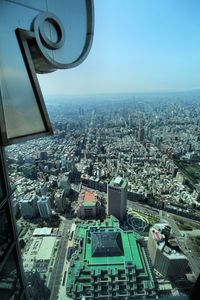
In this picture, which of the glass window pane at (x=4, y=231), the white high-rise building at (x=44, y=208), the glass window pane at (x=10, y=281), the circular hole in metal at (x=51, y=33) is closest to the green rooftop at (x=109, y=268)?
the white high-rise building at (x=44, y=208)

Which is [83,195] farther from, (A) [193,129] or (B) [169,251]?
(A) [193,129]

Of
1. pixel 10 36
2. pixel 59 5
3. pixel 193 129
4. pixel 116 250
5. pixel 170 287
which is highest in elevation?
pixel 59 5

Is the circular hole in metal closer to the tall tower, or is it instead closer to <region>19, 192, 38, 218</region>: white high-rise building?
the tall tower

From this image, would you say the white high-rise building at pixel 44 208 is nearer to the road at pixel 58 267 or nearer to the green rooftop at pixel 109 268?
the road at pixel 58 267

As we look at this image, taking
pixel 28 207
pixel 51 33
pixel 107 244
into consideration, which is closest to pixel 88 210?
pixel 107 244

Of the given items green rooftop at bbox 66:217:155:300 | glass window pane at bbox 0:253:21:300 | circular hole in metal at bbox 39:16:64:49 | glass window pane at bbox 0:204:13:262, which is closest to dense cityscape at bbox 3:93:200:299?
green rooftop at bbox 66:217:155:300

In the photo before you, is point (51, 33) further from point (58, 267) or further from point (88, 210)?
point (88, 210)

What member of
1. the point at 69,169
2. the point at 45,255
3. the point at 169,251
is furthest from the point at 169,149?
the point at 45,255
